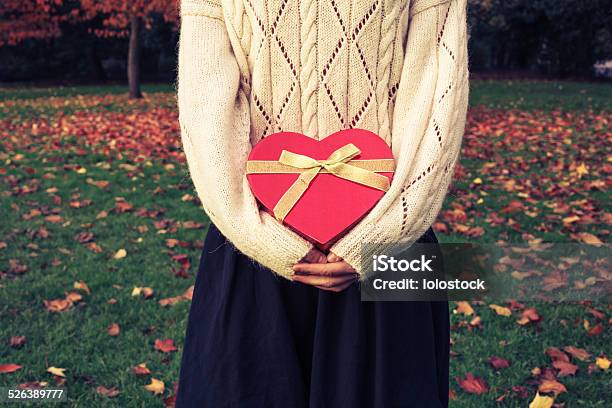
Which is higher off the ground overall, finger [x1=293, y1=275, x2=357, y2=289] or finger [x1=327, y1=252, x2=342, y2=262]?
finger [x1=327, y1=252, x2=342, y2=262]

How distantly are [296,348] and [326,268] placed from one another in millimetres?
336

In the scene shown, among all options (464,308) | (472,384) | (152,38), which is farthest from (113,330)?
(152,38)

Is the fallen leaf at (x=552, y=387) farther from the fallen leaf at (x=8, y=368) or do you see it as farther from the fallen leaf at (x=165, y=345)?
the fallen leaf at (x=8, y=368)

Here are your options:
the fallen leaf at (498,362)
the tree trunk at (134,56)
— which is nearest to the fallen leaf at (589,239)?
the fallen leaf at (498,362)

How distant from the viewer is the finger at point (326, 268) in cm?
138

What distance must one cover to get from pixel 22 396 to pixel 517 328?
102 inches

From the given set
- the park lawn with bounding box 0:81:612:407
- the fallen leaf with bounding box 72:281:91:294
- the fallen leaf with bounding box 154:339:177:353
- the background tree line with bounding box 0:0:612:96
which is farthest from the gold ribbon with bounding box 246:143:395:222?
the background tree line with bounding box 0:0:612:96

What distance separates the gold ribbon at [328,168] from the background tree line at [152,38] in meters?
12.4

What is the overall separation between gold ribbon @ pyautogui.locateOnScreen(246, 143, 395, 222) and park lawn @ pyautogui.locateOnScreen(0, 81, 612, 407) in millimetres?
1475

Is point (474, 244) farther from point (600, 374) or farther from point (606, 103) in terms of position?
point (606, 103)

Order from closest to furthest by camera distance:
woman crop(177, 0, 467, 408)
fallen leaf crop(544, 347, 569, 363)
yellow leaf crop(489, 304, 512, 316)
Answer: woman crop(177, 0, 467, 408) < fallen leaf crop(544, 347, 569, 363) < yellow leaf crop(489, 304, 512, 316)

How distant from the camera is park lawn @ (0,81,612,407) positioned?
119 inches

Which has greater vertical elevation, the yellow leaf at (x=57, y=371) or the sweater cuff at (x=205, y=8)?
the sweater cuff at (x=205, y=8)

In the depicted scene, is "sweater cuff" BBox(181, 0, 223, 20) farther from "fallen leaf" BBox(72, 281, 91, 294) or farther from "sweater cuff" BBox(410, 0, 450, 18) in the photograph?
"fallen leaf" BBox(72, 281, 91, 294)
